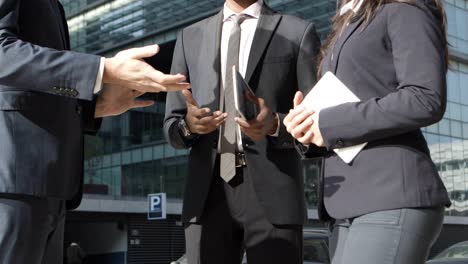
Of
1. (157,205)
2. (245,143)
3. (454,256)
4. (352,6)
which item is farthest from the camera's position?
(157,205)

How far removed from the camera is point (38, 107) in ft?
7.73

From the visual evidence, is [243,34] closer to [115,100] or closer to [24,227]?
[115,100]

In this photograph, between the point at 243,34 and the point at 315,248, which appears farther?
the point at 315,248

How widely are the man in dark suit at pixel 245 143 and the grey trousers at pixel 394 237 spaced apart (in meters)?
0.72

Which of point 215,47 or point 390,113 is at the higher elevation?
point 215,47

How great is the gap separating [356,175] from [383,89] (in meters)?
0.31

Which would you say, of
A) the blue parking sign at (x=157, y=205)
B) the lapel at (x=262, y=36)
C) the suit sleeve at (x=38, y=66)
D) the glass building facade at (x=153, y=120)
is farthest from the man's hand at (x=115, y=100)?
the glass building facade at (x=153, y=120)

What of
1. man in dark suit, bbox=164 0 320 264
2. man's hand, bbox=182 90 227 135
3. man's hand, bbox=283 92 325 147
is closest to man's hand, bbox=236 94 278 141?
man in dark suit, bbox=164 0 320 264

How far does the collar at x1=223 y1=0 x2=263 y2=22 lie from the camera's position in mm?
3180

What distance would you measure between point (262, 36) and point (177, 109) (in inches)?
21.4

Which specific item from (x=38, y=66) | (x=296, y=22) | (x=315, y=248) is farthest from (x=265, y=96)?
(x=315, y=248)

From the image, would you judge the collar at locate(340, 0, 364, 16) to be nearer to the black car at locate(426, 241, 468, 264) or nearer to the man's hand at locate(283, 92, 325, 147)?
the man's hand at locate(283, 92, 325, 147)

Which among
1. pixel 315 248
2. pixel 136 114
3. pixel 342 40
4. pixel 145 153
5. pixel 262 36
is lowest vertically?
pixel 315 248

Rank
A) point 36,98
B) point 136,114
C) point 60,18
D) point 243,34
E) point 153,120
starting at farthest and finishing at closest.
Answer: point 153,120
point 136,114
point 243,34
point 60,18
point 36,98
